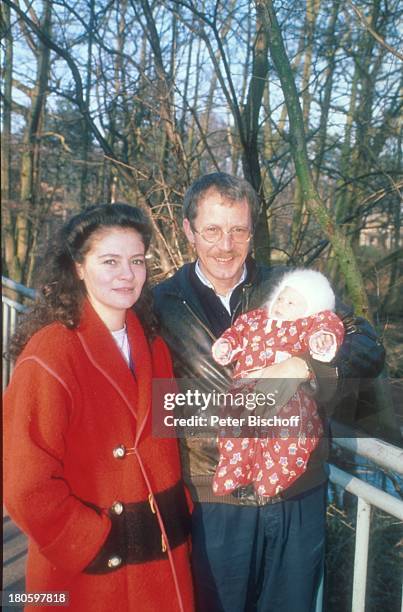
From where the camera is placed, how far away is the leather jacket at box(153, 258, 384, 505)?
1.74 metres

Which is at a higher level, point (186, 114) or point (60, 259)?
point (186, 114)

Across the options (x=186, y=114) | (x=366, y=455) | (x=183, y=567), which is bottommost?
(x=183, y=567)

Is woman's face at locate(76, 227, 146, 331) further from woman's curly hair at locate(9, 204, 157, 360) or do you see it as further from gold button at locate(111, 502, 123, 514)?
gold button at locate(111, 502, 123, 514)

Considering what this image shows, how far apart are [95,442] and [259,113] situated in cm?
251

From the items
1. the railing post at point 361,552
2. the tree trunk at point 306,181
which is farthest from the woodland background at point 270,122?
the railing post at point 361,552

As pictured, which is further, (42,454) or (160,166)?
(160,166)

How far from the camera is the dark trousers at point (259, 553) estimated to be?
5.81 feet

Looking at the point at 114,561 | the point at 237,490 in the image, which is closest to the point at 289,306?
the point at 237,490

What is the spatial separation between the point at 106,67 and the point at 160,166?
94cm

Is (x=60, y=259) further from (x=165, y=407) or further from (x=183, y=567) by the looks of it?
(x=183, y=567)

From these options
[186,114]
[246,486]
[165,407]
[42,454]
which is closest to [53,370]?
[42,454]

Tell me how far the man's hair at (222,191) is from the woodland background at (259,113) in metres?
0.87

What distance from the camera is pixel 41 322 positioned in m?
1.68

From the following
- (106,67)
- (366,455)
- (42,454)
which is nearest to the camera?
(42,454)
